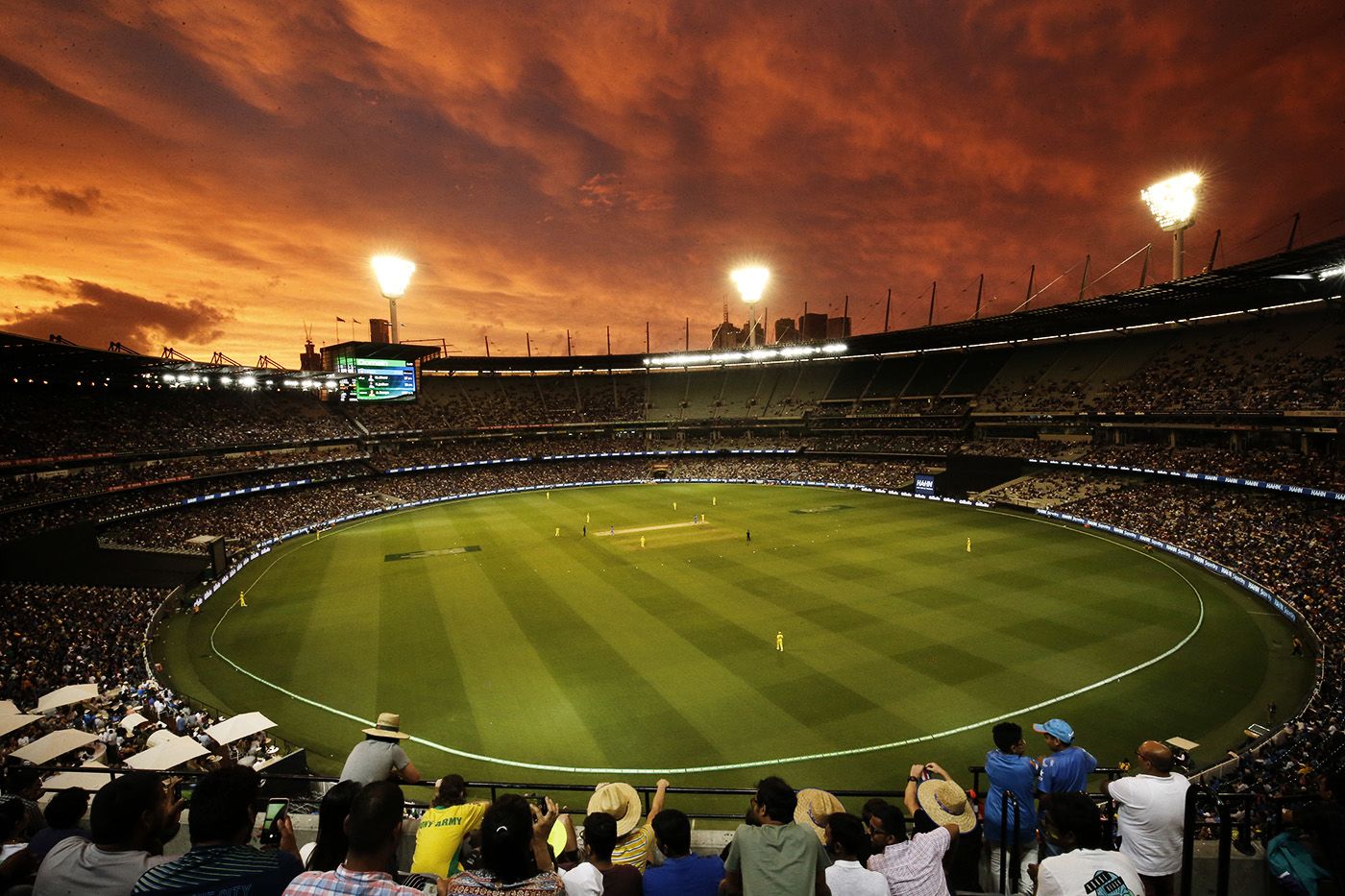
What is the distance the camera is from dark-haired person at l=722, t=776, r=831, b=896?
4.22 metres

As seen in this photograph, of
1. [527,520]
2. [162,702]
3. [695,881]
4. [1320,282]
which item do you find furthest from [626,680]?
[1320,282]

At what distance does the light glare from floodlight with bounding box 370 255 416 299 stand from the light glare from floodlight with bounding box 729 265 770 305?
3814 cm

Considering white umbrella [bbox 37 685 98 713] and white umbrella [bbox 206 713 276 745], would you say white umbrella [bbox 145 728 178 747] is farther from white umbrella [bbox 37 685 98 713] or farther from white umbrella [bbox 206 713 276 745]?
white umbrella [bbox 37 685 98 713]

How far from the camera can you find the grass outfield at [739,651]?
18578 millimetres

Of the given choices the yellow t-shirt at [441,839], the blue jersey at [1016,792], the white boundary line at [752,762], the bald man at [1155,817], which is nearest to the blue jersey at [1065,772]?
the blue jersey at [1016,792]

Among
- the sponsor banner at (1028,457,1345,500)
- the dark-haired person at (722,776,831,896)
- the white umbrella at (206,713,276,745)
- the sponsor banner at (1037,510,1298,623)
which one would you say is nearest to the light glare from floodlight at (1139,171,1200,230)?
the sponsor banner at (1028,457,1345,500)

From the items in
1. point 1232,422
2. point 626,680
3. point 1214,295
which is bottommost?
point 626,680

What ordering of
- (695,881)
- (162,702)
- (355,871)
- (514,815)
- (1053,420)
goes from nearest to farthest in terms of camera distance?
(355,871) → (514,815) → (695,881) → (162,702) → (1053,420)

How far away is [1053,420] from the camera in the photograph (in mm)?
58906

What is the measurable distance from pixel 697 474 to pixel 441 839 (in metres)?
76.3

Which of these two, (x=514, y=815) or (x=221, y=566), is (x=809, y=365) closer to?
(x=221, y=566)

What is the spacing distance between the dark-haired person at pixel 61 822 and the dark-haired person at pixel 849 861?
5.96 m

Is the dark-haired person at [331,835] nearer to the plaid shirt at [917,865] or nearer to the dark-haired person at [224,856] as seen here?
the dark-haired person at [224,856]

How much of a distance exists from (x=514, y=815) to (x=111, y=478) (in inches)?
2374
